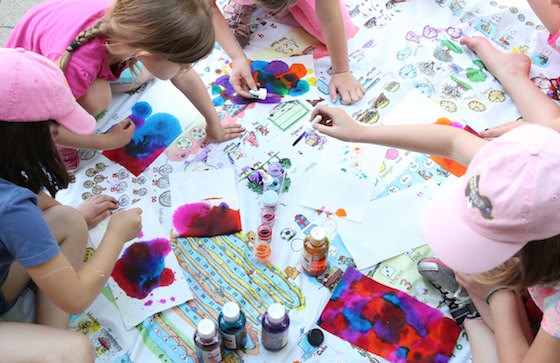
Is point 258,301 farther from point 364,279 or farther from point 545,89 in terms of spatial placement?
point 545,89

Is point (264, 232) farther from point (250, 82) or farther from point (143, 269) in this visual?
point (250, 82)

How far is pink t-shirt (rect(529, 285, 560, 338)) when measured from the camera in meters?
0.97

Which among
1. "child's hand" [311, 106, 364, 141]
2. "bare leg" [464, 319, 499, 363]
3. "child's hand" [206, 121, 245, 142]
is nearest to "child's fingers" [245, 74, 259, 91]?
"child's hand" [206, 121, 245, 142]

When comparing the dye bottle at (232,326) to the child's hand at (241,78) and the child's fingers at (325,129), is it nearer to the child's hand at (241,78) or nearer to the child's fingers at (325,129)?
the child's fingers at (325,129)

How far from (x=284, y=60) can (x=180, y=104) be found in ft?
1.33

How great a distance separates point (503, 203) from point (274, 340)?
60 centimetres

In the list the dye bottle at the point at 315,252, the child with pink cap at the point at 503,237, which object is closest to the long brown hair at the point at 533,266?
the child with pink cap at the point at 503,237

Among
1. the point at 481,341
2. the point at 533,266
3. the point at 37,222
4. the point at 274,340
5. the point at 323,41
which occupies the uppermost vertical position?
the point at 37,222

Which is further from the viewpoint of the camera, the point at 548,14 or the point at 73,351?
the point at 548,14

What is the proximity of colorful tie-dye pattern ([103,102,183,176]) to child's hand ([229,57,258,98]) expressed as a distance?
231mm

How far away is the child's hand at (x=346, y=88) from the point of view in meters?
1.61

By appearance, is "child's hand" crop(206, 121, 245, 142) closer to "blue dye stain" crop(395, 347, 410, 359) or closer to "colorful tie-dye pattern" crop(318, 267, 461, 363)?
"colorful tie-dye pattern" crop(318, 267, 461, 363)

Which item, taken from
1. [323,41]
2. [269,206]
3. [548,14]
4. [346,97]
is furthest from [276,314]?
[548,14]

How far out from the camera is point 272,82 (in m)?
1.66
